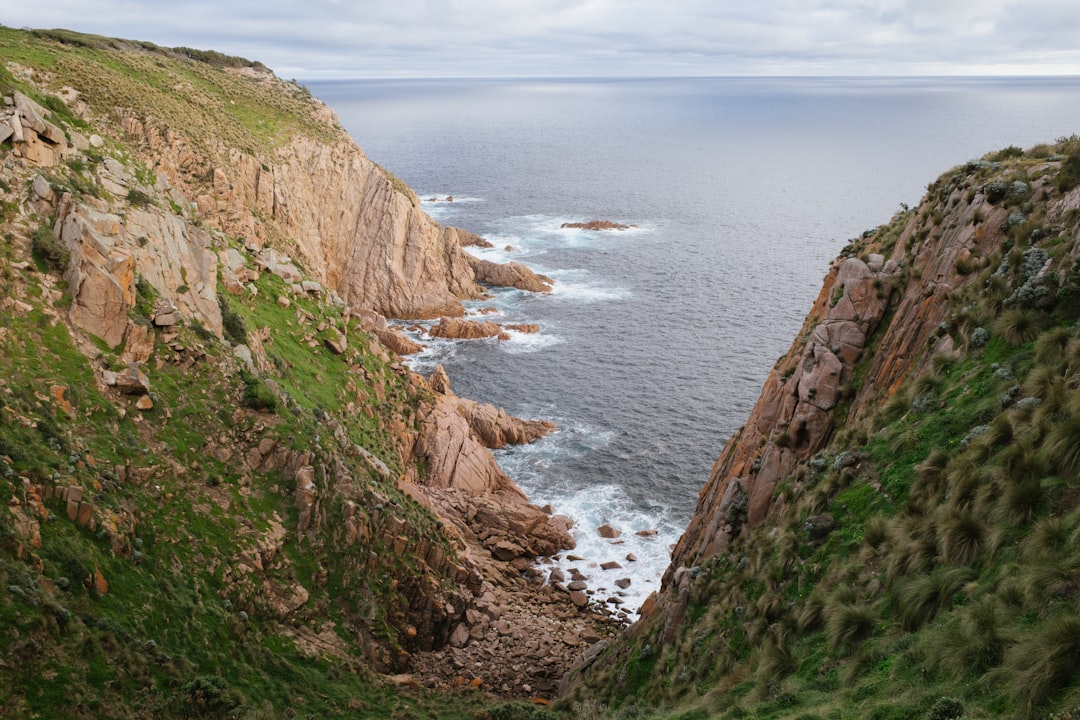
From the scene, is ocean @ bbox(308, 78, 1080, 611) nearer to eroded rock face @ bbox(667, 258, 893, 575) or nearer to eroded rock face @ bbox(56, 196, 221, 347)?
eroded rock face @ bbox(667, 258, 893, 575)

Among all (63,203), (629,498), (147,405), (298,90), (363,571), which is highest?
(298,90)

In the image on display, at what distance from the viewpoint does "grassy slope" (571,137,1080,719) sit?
12.5 metres

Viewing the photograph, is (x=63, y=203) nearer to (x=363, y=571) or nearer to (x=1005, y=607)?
(x=363, y=571)

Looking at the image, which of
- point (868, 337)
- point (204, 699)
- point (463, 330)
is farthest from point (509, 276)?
point (204, 699)

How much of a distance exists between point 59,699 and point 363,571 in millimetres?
14750

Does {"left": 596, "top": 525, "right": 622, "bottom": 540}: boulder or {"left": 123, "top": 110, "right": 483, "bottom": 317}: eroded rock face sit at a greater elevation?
{"left": 123, "top": 110, "right": 483, "bottom": 317}: eroded rock face

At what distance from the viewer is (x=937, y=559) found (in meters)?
15.9

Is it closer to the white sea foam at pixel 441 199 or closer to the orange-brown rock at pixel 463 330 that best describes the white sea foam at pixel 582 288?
the orange-brown rock at pixel 463 330

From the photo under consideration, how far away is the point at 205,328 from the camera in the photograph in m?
33.9

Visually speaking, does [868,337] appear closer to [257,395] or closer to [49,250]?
[257,395]

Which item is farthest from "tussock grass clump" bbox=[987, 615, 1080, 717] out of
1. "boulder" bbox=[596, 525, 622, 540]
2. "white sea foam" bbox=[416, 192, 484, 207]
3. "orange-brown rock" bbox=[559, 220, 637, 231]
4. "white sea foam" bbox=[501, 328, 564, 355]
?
"white sea foam" bbox=[416, 192, 484, 207]

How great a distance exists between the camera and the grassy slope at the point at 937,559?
492 inches

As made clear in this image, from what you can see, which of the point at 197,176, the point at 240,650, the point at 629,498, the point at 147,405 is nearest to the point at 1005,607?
the point at 240,650

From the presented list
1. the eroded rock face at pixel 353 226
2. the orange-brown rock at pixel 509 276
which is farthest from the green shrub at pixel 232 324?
the orange-brown rock at pixel 509 276
